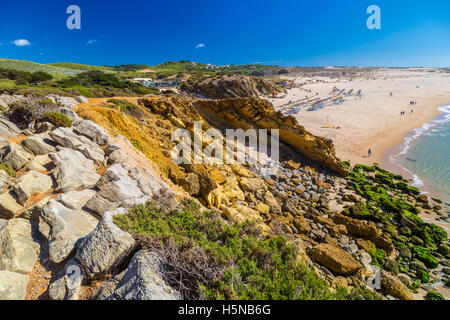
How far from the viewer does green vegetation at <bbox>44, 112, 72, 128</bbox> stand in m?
8.48

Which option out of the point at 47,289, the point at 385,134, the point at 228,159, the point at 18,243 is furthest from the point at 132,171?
the point at 385,134

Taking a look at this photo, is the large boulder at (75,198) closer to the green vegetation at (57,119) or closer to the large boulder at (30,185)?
the large boulder at (30,185)

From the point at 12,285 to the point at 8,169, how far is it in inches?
148

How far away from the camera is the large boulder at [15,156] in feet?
19.3

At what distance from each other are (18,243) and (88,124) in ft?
19.0

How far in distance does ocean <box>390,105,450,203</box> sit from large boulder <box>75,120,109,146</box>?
22.6 meters

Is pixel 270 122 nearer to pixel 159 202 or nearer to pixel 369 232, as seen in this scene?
pixel 369 232

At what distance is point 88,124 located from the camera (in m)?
8.50

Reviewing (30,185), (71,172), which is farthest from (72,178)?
(30,185)

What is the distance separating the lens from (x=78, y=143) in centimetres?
761

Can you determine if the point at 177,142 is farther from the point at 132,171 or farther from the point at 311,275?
the point at 311,275

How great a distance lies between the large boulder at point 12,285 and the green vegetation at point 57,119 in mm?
6853

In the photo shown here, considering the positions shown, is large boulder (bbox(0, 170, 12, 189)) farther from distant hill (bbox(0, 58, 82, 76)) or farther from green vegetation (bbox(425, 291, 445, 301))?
distant hill (bbox(0, 58, 82, 76))

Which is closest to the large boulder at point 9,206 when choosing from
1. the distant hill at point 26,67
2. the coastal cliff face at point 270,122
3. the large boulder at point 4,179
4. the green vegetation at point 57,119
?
the large boulder at point 4,179
